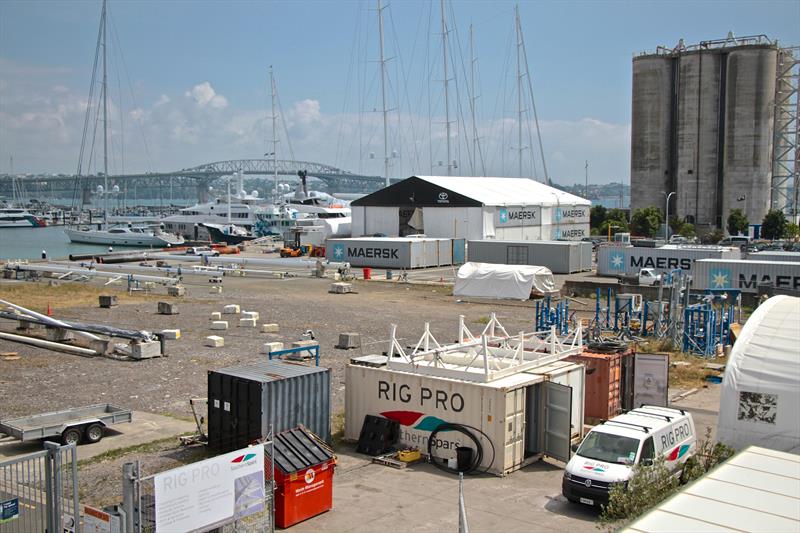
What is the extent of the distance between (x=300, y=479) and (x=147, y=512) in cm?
293

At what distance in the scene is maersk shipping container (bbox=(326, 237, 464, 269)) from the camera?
58312 mm

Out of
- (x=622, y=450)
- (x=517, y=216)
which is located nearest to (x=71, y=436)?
(x=622, y=450)

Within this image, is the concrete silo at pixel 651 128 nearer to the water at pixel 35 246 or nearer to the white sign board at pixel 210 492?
the water at pixel 35 246

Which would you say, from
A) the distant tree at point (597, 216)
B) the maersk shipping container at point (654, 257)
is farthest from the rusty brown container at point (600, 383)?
the distant tree at point (597, 216)

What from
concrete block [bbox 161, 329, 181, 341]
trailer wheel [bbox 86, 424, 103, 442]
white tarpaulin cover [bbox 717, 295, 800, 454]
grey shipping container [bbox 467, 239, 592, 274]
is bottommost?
trailer wheel [bbox 86, 424, 103, 442]

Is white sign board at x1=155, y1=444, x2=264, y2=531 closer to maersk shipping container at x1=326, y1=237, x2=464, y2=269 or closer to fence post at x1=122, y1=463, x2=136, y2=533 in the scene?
fence post at x1=122, y1=463, x2=136, y2=533

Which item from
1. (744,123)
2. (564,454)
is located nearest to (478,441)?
(564,454)

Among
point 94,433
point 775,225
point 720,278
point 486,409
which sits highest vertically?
point 775,225

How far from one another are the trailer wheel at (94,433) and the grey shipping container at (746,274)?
3345 cm

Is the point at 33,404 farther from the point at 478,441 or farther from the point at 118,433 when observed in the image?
the point at 478,441

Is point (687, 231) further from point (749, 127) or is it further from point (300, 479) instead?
point (300, 479)

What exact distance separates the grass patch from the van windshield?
29020 mm

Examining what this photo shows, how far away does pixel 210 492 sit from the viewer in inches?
404

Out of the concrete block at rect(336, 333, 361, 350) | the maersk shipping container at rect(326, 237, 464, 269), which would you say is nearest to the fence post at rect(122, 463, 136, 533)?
the concrete block at rect(336, 333, 361, 350)
